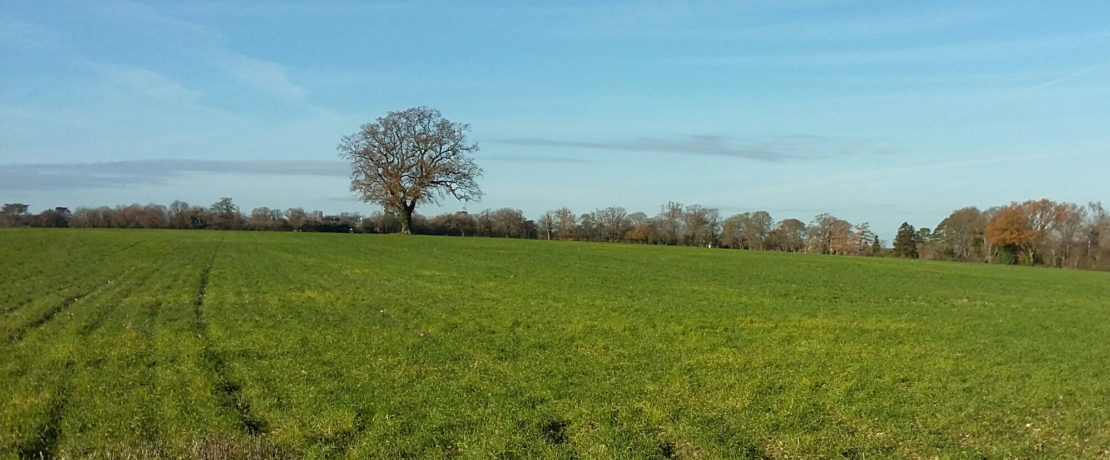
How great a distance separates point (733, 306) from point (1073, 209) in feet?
349

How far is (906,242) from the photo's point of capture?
4070 inches

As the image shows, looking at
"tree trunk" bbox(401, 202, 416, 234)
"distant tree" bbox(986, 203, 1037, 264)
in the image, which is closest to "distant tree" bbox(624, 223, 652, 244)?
"tree trunk" bbox(401, 202, 416, 234)

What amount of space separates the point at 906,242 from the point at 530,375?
10718cm

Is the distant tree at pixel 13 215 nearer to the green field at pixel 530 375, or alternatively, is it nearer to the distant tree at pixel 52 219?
the distant tree at pixel 52 219

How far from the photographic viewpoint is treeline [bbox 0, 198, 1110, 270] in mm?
95562

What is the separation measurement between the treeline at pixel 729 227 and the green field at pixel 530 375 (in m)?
78.7

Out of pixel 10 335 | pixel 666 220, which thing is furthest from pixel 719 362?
pixel 666 220

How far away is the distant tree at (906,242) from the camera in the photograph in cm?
10175

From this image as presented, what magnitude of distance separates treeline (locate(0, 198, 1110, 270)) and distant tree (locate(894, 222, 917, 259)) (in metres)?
0.15

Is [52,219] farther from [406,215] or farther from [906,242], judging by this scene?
[906,242]

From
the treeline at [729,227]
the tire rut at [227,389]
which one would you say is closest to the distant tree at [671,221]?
the treeline at [729,227]

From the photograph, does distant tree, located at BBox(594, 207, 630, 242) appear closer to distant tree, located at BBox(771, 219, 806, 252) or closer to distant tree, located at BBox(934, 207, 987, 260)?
distant tree, located at BBox(771, 219, 806, 252)

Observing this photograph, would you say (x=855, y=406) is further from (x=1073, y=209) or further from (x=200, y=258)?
(x=1073, y=209)

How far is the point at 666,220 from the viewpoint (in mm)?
121188
